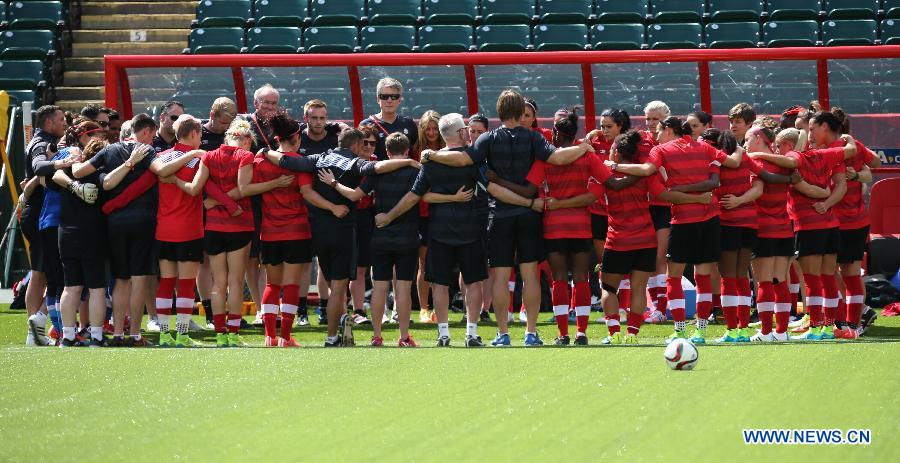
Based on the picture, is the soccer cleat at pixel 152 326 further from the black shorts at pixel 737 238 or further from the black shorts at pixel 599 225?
the black shorts at pixel 737 238

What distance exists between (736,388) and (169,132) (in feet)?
22.5

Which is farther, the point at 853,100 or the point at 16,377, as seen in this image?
the point at 853,100

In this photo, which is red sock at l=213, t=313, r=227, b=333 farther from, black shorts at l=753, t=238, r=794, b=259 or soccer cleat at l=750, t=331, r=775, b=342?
black shorts at l=753, t=238, r=794, b=259

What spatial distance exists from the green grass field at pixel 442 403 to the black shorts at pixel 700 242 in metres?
1.10

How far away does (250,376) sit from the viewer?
7.94m

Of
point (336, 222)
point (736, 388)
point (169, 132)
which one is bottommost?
point (736, 388)

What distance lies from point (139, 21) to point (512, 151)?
13.2 metres

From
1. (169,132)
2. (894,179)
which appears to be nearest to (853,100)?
(894,179)

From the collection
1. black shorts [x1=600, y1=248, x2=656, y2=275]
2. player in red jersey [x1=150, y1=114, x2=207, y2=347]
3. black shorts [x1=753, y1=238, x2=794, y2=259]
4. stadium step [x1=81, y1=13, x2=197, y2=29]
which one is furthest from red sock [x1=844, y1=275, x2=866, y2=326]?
stadium step [x1=81, y1=13, x2=197, y2=29]

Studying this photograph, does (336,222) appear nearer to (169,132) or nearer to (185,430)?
(169,132)

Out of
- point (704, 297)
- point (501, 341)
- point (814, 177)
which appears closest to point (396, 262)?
point (501, 341)

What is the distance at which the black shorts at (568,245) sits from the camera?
1041cm

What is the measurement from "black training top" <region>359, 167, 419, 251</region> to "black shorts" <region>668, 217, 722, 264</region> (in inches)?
85.9

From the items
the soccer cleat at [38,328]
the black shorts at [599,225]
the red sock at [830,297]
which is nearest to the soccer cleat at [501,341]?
the black shorts at [599,225]
